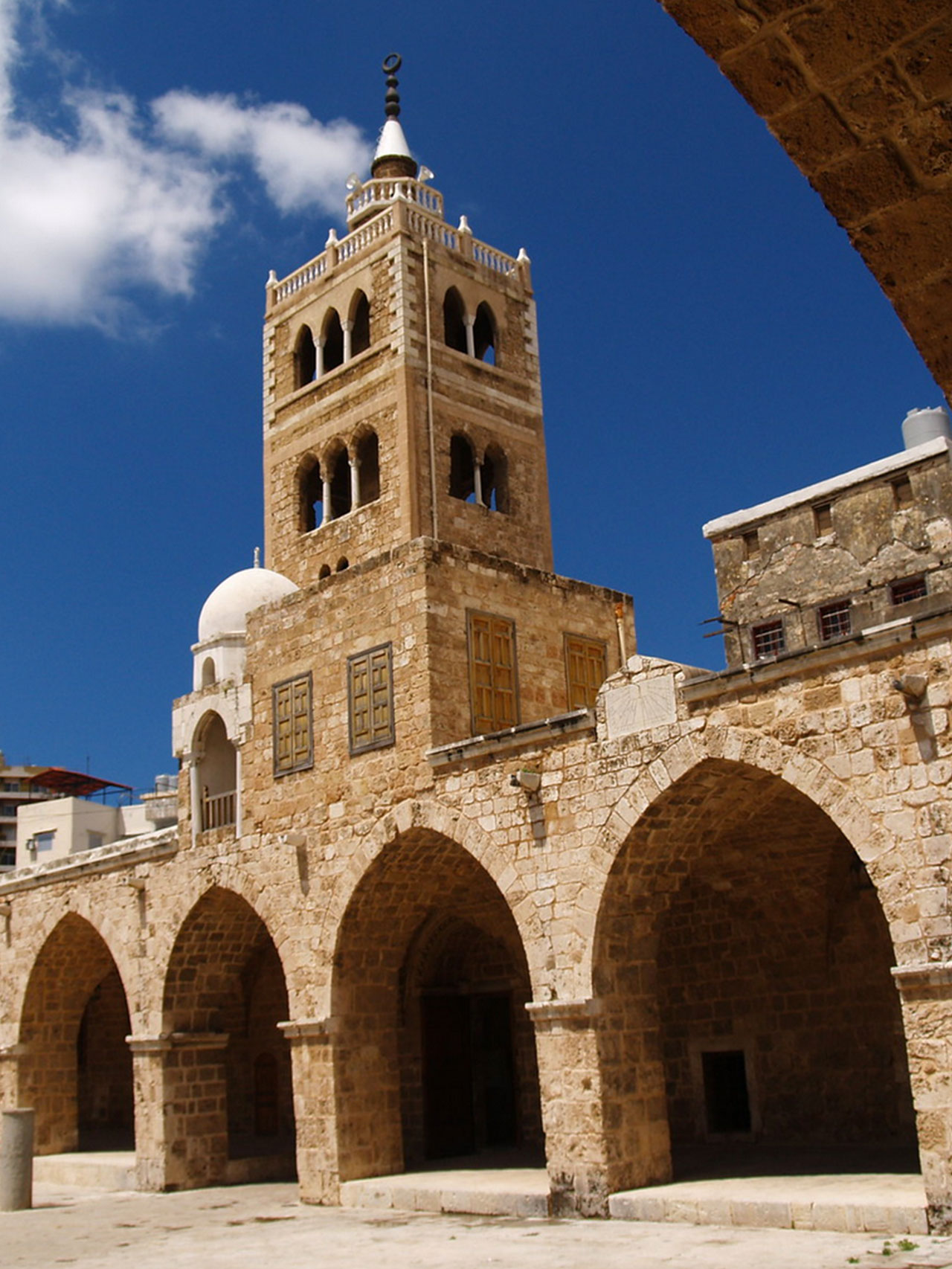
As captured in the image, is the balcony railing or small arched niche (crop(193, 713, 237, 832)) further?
small arched niche (crop(193, 713, 237, 832))

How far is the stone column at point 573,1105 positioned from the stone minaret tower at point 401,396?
979cm

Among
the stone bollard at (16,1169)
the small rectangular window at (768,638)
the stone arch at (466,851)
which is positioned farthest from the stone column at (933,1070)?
the stone bollard at (16,1169)

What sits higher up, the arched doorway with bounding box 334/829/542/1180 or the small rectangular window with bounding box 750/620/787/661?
the small rectangular window with bounding box 750/620/787/661

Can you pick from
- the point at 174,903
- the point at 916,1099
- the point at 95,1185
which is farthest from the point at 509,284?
the point at 916,1099

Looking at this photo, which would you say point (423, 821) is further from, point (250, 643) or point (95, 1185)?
point (95, 1185)

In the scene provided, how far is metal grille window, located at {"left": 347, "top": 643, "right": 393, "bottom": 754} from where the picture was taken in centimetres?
1373

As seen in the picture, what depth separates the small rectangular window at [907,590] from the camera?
1440cm

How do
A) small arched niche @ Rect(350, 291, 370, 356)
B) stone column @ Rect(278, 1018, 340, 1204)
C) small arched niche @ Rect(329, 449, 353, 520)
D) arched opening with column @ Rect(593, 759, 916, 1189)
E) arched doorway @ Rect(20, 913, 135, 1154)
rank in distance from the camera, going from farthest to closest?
small arched niche @ Rect(350, 291, 370, 356), small arched niche @ Rect(329, 449, 353, 520), arched doorway @ Rect(20, 913, 135, 1154), stone column @ Rect(278, 1018, 340, 1204), arched opening with column @ Rect(593, 759, 916, 1189)

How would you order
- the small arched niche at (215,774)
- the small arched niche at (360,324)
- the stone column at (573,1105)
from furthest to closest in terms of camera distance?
the small arched niche at (360,324) < the small arched niche at (215,774) < the stone column at (573,1105)

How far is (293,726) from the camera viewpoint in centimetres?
1497

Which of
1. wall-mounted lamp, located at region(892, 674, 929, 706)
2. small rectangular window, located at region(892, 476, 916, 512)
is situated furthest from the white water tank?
wall-mounted lamp, located at region(892, 674, 929, 706)

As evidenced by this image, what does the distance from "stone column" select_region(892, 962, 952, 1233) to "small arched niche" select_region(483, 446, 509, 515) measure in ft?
45.0

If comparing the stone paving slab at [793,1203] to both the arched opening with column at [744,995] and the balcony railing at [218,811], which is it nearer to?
the arched opening with column at [744,995]

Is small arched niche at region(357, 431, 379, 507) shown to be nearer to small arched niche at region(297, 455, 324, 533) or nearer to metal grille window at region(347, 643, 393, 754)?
small arched niche at region(297, 455, 324, 533)
